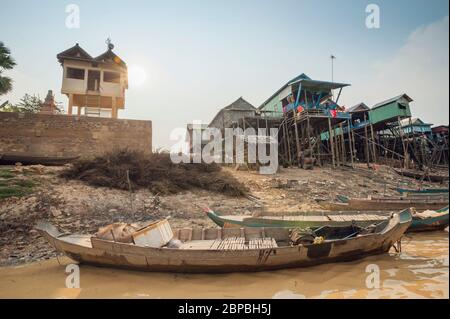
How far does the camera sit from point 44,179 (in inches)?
440

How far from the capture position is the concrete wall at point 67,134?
541 inches

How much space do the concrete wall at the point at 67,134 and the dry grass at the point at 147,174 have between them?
1903 millimetres

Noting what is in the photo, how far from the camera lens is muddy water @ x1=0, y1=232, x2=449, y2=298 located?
4.48 meters

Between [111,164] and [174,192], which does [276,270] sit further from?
[111,164]

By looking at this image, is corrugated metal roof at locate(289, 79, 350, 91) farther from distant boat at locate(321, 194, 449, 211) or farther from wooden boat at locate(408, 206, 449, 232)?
wooden boat at locate(408, 206, 449, 232)

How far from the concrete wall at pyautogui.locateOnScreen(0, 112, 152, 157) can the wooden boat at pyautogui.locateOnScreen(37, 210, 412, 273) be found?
10111mm

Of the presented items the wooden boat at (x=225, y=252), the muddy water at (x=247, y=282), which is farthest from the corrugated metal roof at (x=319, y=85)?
the muddy water at (x=247, y=282)

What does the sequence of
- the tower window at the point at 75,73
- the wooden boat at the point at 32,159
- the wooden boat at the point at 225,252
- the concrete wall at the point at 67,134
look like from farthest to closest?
the tower window at the point at 75,73 < the concrete wall at the point at 67,134 < the wooden boat at the point at 32,159 < the wooden boat at the point at 225,252

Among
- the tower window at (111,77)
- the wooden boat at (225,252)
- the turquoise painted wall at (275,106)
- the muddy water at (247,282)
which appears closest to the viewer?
the muddy water at (247,282)

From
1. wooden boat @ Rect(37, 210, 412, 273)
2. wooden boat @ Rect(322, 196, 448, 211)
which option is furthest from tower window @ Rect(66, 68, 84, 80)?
wooden boat @ Rect(322, 196, 448, 211)

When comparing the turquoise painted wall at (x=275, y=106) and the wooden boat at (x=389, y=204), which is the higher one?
the turquoise painted wall at (x=275, y=106)

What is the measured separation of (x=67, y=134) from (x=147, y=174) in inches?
235

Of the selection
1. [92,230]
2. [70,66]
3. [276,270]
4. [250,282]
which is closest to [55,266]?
[92,230]

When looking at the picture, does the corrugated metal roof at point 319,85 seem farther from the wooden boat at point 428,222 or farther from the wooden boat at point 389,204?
the wooden boat at point 428,222
